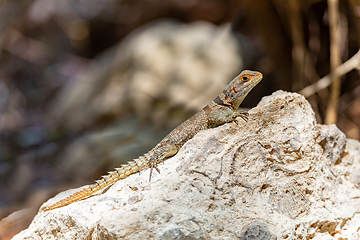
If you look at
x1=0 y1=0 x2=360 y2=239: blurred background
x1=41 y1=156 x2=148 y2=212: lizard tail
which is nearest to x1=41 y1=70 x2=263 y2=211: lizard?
x1=41 y1=156 x2=148 y2=212: lizard tail

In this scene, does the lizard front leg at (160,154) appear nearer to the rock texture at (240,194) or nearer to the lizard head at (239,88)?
the rock texture at (240,194)

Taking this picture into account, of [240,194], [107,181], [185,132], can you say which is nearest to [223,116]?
[185,132]

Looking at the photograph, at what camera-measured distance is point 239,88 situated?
9.52 feet

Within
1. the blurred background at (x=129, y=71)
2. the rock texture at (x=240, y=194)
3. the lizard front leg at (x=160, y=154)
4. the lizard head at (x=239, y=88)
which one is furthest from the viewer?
the blurred background at (x=129, y=71)

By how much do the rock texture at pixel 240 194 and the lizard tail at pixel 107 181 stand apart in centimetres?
9

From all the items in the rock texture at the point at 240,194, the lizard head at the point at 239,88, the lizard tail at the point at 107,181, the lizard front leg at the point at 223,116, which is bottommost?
the rock texture at the point at 240,194

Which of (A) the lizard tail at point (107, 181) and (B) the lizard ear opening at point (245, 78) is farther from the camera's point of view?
(B) the lizard ear opening at point (245, 78)

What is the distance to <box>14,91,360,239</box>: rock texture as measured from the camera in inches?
78.4

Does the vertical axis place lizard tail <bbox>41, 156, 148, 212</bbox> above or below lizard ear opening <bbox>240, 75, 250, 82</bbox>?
below

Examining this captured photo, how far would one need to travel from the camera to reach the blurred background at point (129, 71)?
4.49 metres

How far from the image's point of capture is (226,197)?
2.11 m

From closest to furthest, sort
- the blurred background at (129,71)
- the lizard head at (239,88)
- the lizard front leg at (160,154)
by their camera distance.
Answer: the lizard front leg at (160,154)
the lizard head at (239,88)
the blurred background at (129,71)

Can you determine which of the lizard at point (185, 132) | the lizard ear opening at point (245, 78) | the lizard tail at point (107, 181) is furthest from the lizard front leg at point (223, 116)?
the lizard tail at point (107, 181)

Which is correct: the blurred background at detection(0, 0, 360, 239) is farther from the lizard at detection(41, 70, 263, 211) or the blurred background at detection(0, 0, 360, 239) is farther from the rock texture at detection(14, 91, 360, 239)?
the rock texture at detection(14, 91, 360, 239)
